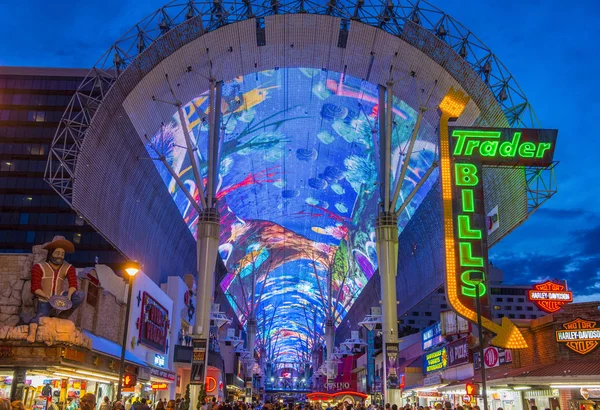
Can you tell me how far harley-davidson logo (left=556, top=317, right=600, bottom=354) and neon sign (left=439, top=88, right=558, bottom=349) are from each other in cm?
221

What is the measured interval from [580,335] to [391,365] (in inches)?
550

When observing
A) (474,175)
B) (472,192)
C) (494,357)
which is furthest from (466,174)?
(494,357)

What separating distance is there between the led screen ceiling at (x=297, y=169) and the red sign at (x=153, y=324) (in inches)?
382

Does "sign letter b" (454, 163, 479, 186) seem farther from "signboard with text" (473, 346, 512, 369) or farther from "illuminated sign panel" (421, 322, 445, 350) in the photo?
"illuminated sign panel" (421, 322, 445, 350)

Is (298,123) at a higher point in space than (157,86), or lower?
higher

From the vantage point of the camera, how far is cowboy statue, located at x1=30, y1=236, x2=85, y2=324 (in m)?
18.1

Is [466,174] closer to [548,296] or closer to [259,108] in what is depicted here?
[548,296]

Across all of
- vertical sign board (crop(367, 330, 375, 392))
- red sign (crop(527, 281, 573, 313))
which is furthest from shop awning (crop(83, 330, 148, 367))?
vertical sign board (crop(367, 330, 375, 392))

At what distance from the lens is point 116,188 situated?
1292 inches

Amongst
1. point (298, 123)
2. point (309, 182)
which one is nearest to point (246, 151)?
point (298, 123)

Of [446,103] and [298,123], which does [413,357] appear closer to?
[298,123]

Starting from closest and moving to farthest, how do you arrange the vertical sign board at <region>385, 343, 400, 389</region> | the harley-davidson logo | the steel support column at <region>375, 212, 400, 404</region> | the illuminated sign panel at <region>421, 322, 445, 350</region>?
the harley-davidson logo
the vertical sign board at <region>385, 343, 400, 389</region>
the steel support column at <region>375, 212, 400, 404</region>
the illuminated sign panel at <region>421, 322, 445, 350</region>

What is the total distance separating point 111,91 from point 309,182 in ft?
98.4

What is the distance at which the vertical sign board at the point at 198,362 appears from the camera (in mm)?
31516
